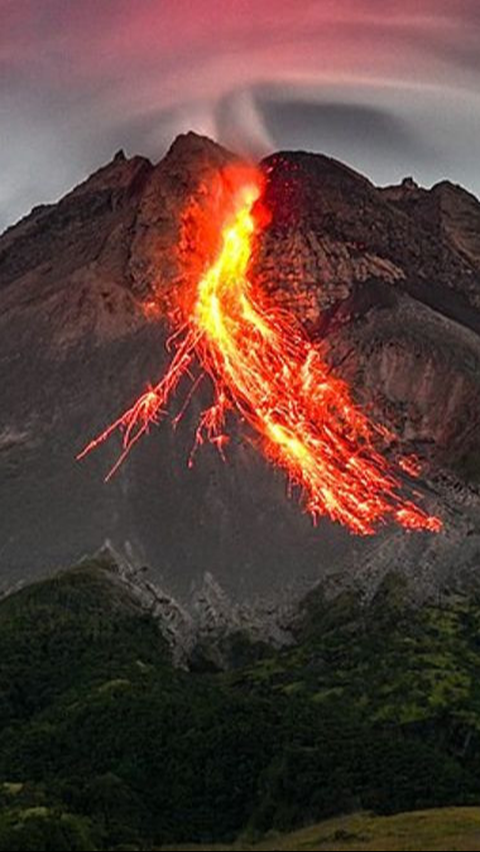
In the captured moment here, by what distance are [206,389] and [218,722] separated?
2468 inches

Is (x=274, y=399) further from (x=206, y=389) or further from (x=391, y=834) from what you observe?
(x=391, y=834)

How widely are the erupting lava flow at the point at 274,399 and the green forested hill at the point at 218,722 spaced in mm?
19731

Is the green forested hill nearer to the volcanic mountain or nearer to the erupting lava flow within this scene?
the volcanic mountain

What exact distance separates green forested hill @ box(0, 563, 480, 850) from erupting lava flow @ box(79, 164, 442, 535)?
1973 cm

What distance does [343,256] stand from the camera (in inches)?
6127

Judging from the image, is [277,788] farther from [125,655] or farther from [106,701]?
[125,655]

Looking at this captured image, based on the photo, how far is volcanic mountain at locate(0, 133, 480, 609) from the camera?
371ft

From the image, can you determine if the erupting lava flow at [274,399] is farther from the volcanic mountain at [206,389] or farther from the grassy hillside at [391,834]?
the grassy hillside at [391,834]

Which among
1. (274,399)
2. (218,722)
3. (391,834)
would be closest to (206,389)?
(274,399)

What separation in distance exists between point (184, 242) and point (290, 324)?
1439 cm

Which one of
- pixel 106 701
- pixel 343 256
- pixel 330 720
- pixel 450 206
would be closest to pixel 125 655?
pixel 106 701

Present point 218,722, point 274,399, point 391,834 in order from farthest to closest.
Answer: point 274,399
point 218,722
point 391,834

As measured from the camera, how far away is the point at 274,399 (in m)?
138

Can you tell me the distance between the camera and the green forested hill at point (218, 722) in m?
65.6
